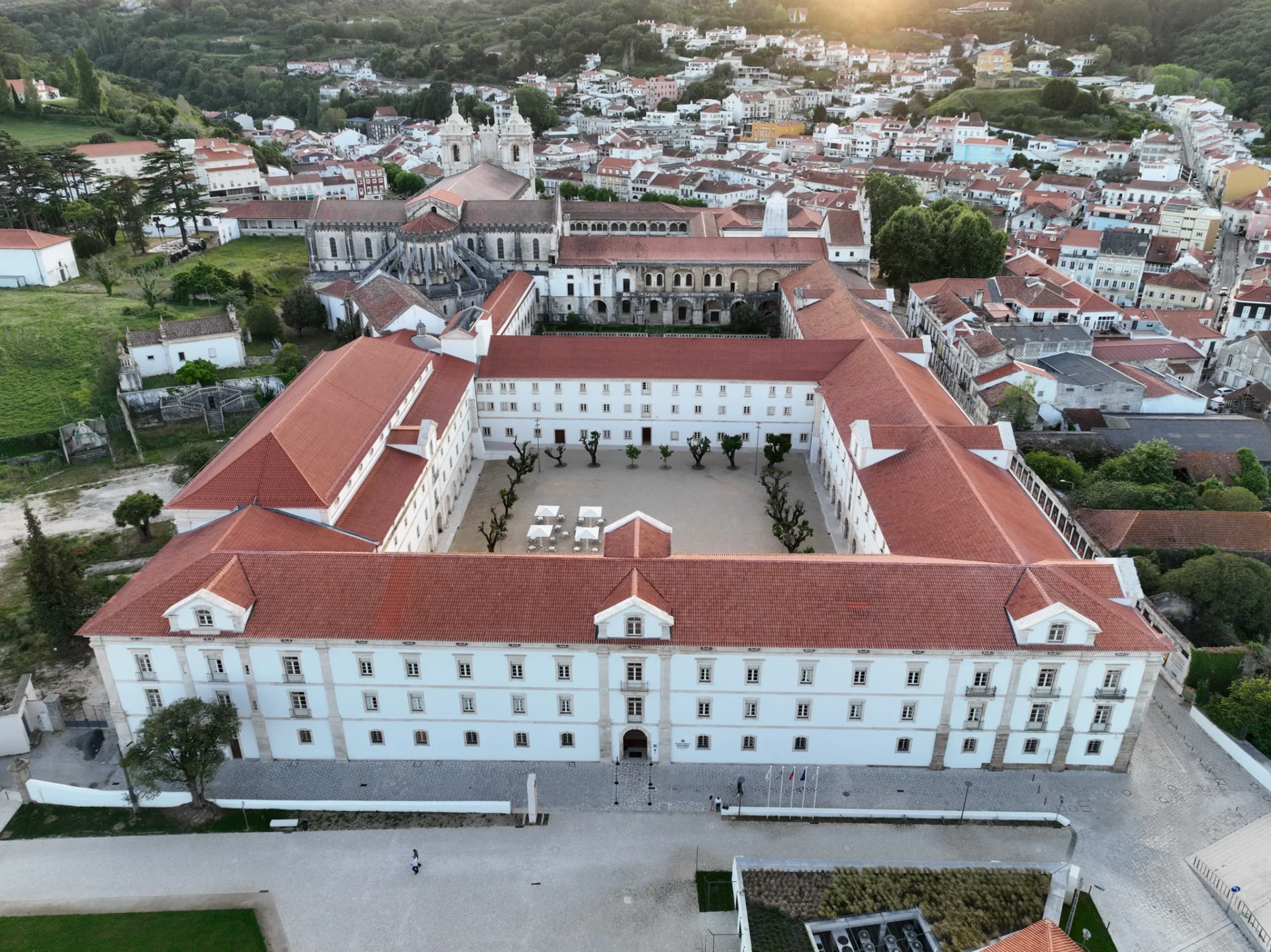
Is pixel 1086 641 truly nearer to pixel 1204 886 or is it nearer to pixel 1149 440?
pixel 1204 886

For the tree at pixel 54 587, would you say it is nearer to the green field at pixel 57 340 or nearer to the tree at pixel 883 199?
the green field at pixel 57 340

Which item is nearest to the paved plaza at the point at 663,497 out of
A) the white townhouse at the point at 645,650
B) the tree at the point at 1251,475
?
the white townhouse at the point at 645,650

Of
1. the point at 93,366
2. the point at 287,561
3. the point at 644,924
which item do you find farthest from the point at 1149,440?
the point at 93,366

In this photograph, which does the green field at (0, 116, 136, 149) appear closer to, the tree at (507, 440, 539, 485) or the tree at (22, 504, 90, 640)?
the tree at (507, 440, 539, 485)

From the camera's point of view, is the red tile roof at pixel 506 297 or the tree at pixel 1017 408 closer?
the tree at pixel 1017 408

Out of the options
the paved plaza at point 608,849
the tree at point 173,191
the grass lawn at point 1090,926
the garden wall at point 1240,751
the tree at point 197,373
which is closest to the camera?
the grass lawn at point 1090,926

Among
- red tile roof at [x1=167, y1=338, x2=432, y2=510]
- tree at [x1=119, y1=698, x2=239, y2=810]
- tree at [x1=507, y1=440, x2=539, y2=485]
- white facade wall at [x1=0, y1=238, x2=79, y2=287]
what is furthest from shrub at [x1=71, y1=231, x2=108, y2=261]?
tree at [x1=119, y1=698, x2=239, y2=810]
